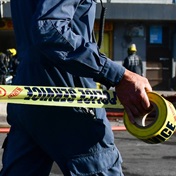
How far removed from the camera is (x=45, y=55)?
2371 mm

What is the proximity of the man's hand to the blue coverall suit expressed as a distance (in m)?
0.04

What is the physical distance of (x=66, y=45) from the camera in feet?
7.66

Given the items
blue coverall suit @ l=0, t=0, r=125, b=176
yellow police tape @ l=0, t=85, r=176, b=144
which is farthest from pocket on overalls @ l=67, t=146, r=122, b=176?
yellow police tape @ l=0, t=85, r=176, b=144

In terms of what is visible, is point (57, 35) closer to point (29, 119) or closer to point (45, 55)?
point (45, 55)

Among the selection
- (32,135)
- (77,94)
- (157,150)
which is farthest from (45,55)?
(157,150)

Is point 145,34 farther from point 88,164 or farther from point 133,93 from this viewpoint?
point 133,93

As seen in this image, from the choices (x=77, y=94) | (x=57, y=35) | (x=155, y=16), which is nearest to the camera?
(x=57, y=35)

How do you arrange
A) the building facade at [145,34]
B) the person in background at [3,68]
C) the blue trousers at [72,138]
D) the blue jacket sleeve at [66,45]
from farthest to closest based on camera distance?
the building facade at [145,34] < the person in background at [3,68] < the blue trousers at [72,138] < the blue jacket sleeve at [66,45]

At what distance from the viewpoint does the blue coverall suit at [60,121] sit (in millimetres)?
2508

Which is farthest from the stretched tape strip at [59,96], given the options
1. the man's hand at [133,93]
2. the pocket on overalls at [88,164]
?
the pocket on overalls at [88,164]

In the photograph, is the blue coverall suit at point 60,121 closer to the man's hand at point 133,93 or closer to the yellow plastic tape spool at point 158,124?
the man's hand at point 133,93

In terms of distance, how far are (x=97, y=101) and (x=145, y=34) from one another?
67.8 ft

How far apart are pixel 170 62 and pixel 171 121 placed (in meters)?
21.4

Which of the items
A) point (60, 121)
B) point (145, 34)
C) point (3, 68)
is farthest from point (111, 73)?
point (145, 34)
